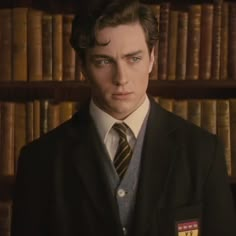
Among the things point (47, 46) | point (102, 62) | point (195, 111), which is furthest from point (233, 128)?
point (102, 62)

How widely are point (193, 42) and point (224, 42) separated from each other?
0.34ft

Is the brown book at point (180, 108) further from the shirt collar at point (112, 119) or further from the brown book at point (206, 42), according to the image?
the shirt collar at point (112, 119)

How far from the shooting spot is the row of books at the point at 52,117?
173 cm

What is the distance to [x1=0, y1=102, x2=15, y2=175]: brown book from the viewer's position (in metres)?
1.73

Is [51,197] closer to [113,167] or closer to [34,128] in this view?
[113,167]

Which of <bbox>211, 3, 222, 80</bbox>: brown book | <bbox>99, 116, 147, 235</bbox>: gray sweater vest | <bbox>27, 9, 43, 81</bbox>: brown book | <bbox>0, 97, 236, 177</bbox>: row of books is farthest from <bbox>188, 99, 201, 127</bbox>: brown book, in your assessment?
<bbox>99, 116, 147, 235</bbox>: gray sweater vest

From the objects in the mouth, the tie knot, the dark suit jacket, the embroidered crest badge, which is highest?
the mouth

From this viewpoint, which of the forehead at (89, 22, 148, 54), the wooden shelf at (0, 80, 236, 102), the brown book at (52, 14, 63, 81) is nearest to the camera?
the forehead at (89, 22, 148, 54)

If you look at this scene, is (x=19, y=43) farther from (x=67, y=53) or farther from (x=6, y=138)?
(x=6, y=138)

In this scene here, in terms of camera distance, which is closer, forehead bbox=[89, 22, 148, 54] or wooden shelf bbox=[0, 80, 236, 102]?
forehead bbox=[89, 22, 148, 54]

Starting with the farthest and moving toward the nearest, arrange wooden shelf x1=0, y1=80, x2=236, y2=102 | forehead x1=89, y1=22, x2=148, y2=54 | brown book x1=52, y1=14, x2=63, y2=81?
wooden shelf x1=0, y1=80, x2=236, y2=102, brown book x1=52, y1=14, x2=63, y2=81, forehead x1=89, y1=22, x2=148, y2=54

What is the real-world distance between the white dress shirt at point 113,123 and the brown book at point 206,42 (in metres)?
0.58

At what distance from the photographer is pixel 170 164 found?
3.75 ft

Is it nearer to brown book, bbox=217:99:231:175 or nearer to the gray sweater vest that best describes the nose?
the gray sweater vest
